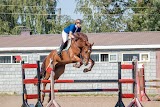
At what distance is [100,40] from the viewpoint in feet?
92.1

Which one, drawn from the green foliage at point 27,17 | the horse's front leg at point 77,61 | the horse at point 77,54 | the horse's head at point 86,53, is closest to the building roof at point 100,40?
the horse at point 77,54

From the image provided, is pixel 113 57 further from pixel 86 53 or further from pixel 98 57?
pixel 86 53

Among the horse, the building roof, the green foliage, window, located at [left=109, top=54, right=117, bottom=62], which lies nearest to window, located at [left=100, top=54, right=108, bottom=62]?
A: window, located at [left=109, top=54, right=117, bottom=62]

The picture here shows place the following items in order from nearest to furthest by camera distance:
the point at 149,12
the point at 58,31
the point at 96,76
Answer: the point at 96,76
the point at 149,12
the point at 58,31

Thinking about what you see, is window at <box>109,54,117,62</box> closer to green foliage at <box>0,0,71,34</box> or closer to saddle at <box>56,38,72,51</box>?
saddle at <box>56,38,72,51</box>

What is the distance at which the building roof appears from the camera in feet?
87.3

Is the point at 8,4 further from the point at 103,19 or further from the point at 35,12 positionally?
the point at 103,19

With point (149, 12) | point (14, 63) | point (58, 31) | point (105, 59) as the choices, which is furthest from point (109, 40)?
point (58, 31)

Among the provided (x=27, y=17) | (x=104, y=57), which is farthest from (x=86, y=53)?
(x=27, y=17)

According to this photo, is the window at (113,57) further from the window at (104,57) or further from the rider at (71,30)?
the rider at (71,30)

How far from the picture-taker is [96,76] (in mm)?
26734

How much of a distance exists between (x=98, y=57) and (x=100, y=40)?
1.67 m

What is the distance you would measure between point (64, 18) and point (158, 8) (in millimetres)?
13977

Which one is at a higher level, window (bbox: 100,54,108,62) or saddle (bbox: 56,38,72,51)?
saddle (bbox: 56,38,72,51)
